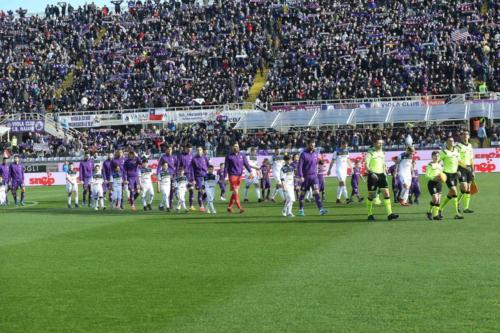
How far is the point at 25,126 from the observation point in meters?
63.9

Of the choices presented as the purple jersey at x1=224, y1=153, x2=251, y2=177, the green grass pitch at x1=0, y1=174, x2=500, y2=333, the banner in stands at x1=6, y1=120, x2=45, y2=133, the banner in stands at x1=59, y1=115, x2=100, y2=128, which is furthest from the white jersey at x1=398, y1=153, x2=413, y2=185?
the banner in stands at x1=6, y1=120, x2=45, y2=133

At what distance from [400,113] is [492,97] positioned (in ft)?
19.2

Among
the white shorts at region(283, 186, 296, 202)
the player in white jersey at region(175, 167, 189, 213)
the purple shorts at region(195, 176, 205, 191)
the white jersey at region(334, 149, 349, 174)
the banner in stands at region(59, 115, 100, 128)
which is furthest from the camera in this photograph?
the banner in stands at region(59, 115, 100, 128)

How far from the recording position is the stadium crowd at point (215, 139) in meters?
53.2

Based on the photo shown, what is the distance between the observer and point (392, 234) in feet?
62.3

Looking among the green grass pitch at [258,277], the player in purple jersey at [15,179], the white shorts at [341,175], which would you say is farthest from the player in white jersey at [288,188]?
the player in purple jersey at [15,179]

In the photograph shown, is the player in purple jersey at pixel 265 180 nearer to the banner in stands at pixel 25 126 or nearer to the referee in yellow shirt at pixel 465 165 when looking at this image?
the referee in yellow shirt at pixel 465 165

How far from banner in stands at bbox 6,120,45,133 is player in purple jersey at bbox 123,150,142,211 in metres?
34.6

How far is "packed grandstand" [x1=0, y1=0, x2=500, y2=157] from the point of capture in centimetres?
5738

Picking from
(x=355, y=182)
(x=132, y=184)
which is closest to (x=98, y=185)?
(x=132, y=184)

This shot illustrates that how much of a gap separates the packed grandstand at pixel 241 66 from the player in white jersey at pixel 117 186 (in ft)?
77.8

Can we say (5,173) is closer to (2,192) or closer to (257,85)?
(2,192)

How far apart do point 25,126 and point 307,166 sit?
43.0 m

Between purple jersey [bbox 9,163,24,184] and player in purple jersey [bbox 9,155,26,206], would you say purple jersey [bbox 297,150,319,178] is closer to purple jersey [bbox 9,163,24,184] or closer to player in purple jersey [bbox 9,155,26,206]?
player in purple jersey [bbox 9,155,26,206]
